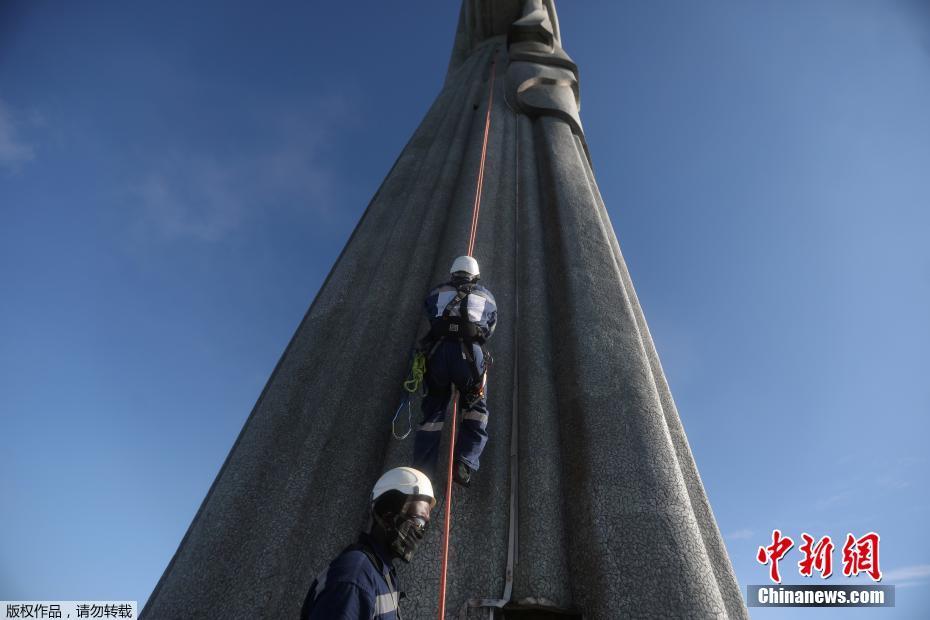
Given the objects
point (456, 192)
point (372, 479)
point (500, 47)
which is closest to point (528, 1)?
point (500, 47)

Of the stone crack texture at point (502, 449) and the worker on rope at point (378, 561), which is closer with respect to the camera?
the worker on rope at point (378, 561)

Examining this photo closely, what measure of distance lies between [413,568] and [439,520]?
31 cm

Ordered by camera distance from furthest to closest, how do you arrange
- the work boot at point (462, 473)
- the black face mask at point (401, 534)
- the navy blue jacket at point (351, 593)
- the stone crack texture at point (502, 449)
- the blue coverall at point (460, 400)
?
the blue coverall at point (460, 400)
the work boot at point (462, 473)
the stone crack texture at point (502, 449)
the black face mask at point (401, 534)
the navy blue jacket at point (351, 593)

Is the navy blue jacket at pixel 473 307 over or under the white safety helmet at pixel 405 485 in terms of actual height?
over

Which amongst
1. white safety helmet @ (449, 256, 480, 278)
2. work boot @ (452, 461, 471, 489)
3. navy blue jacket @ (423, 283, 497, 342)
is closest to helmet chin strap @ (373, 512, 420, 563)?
work boot @ (452, 461, 471, 489)

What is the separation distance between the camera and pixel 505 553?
2877 millimetres

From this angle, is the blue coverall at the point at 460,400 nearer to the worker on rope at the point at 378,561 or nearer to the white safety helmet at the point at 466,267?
the white safety helmet at the point at 466,267

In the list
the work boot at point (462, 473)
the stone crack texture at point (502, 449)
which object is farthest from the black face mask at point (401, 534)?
the work boot at point (462, 473)

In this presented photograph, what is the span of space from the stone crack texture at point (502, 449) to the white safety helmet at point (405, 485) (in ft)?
3.04

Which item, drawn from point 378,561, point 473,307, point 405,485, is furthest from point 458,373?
point 378,561

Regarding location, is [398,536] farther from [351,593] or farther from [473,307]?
[473,307]

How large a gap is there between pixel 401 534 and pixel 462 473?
1064mm

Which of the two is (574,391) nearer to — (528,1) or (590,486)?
(590,486)

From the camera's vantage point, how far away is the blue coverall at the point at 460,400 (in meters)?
3.10
